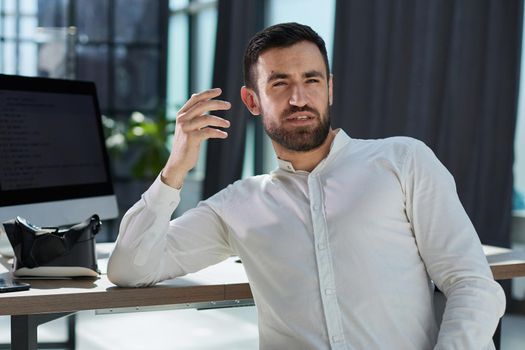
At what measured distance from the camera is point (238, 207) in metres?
1.98

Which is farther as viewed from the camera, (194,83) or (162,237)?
(194,83)

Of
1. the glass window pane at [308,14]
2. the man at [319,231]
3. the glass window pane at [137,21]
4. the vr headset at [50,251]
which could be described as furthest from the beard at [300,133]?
the glass window pane at [137,21]

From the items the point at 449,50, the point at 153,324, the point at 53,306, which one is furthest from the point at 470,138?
the point at 53,306

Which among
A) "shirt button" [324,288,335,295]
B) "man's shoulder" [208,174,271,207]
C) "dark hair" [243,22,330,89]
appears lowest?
"shirt button" [324,288,335,295]

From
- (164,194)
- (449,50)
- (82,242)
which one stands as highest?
(449,50)

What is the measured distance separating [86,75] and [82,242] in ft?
20.8

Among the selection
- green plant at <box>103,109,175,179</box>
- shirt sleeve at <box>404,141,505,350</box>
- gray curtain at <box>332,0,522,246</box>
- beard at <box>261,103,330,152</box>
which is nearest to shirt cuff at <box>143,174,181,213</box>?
beard at <box>261,103,330,152</box>

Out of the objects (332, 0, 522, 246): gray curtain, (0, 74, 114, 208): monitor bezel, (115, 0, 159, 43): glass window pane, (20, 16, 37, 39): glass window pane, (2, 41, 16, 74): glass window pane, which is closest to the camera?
(0, 74, 114, 208): monitor bezel

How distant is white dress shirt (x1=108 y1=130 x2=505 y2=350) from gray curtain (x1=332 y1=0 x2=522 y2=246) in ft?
9.54

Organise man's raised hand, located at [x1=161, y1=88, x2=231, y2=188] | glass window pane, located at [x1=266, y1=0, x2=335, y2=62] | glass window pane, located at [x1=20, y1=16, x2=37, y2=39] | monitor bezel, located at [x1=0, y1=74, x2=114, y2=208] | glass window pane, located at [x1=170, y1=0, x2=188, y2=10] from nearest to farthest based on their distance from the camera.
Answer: man's raised hand, located at [x1=161, y1=88, x2=231, y2=188], monitor bezel, located at [x1=0, y1=74, x2=114, y2=208], glass window pane, located at [x1=266, y1=0, x2=335, y2=62], glass window pane, located at [x1=20, y1=16, x2=37, y2=39], glass window pane, located at [x1=170, y1=0, x2=188, y2=10]

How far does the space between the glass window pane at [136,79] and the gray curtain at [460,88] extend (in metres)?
3.66

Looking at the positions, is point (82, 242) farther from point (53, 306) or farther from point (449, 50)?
point (449, 50)

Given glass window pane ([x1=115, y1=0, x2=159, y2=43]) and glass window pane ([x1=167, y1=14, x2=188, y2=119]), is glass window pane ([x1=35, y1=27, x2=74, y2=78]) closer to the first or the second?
glass window pane ([x1=115, y1=0, x2=159, y2=43])

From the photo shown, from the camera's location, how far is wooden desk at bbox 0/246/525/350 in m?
1.78
